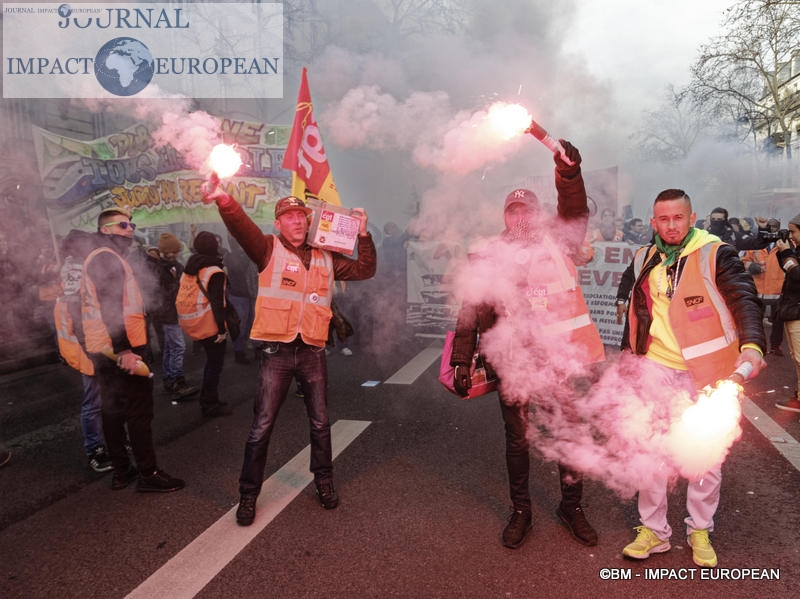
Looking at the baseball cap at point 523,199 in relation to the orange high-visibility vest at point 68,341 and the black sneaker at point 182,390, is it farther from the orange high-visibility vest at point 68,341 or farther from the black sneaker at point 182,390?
the black sneaker at point 182,390

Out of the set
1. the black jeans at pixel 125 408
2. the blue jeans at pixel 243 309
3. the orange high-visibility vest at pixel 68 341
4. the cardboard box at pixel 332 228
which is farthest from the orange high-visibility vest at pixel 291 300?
the blue jeans at pixel 243 309

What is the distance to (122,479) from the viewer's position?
12.5ft

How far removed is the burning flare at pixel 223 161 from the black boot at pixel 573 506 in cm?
256

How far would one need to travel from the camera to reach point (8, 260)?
22.6 feet

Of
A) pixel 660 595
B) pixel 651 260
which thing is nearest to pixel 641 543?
pixel 660 595

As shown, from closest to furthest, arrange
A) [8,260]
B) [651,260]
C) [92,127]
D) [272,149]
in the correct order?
[651,260]
[8,260]
[272,149]
[92,127]

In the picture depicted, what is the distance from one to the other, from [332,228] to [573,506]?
7.24 ft

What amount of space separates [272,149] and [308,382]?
19.1ft

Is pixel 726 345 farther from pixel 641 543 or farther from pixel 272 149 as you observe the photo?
pixel 272 149

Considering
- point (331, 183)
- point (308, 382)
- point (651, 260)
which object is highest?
point (331, 183)

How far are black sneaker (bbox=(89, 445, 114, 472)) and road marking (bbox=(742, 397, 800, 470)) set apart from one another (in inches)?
204

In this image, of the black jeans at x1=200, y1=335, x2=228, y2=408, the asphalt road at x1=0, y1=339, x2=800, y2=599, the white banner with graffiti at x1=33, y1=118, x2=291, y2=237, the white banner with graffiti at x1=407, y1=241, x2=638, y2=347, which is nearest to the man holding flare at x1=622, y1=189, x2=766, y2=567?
the asphalt road at x1=0, y1=339, x2=800, y2=599

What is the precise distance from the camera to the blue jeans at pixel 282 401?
3.27m
